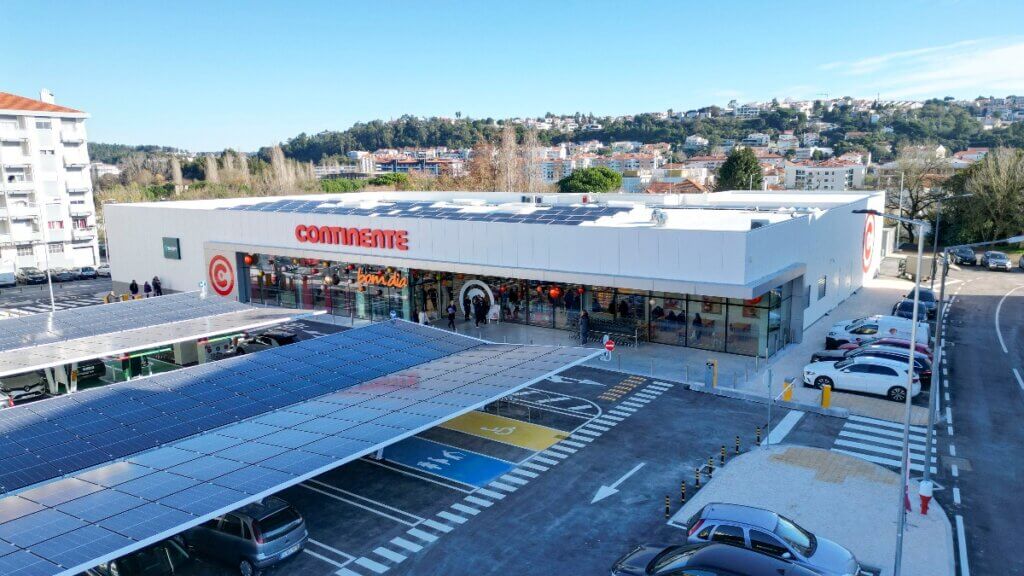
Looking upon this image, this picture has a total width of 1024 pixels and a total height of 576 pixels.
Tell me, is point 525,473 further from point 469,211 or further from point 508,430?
point 469,211

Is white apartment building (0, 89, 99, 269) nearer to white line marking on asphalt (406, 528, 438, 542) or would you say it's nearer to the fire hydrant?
white line marking on asphalt (406, 528, 438, 542)

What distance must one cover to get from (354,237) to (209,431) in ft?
74.7

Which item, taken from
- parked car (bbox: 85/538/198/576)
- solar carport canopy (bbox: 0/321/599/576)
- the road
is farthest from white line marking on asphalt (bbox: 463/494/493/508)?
the road

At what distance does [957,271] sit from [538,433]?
50995mm

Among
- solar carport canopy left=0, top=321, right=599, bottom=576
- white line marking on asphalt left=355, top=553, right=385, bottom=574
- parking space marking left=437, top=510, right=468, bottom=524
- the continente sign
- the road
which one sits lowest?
the road

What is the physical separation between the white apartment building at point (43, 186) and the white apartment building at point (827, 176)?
4298 inches

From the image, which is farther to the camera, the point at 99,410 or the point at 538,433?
the point at 538,433

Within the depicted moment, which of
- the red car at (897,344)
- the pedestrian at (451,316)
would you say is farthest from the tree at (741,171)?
the pedestrian at (451,316)

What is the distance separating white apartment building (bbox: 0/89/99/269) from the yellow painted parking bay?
2361 inches

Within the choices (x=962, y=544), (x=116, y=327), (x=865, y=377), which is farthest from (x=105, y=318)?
(x=962, y=544)

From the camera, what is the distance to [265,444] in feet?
54.7

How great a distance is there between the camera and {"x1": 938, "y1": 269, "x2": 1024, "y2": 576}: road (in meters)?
16.0

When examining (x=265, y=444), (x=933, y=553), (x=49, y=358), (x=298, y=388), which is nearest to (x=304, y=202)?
(x=49, y=358)

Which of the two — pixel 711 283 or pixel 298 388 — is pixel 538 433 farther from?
pixel 711 283
